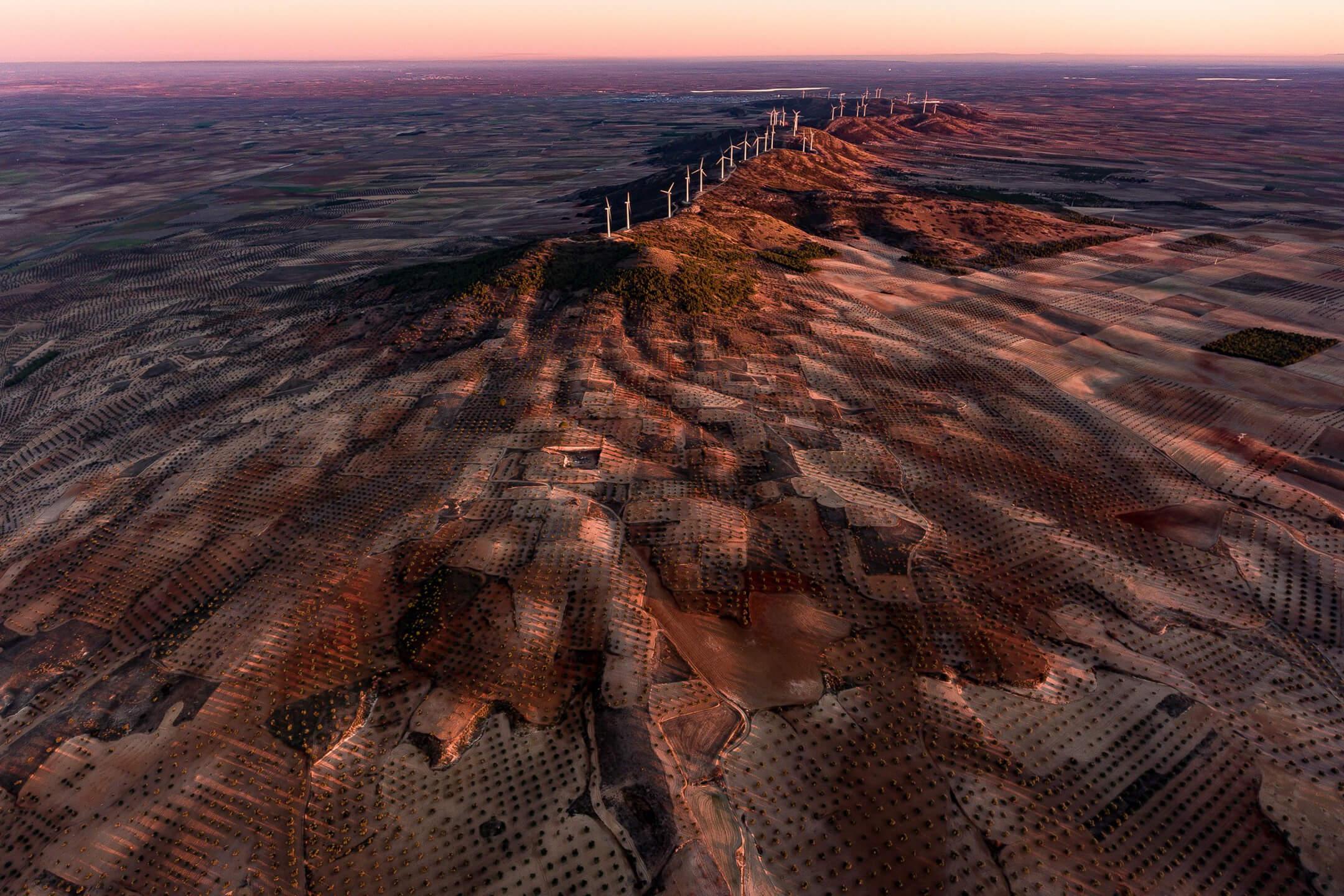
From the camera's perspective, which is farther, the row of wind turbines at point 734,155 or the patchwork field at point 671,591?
the row of wind turbines at point 734,155

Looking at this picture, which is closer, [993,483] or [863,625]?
[863,625]

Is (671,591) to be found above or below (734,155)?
below

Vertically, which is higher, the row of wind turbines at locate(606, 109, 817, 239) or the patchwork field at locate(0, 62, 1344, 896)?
the row of wind turbines at locate(606, 109, 817, 239)

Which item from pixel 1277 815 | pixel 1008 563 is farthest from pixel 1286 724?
pixel 1008 563

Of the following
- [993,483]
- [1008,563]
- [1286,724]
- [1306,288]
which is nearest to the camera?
[1286,724]

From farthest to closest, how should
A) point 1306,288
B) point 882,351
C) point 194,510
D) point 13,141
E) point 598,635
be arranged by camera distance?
1. point 13,141
2. point 1306,288
3. point 882,351
4. point 194,510
5. point 598,635

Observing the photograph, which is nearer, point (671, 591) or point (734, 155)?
point (671, 591)

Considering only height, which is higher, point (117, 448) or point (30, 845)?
point (117, 448)

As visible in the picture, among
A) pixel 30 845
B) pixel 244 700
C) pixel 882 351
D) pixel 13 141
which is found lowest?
pixel 30 845

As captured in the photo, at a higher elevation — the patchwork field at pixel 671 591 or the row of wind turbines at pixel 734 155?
the row of wind turbines at pixel 734 155

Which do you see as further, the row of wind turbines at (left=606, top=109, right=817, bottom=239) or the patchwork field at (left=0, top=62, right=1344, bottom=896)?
the row of wind turbines at (left=606, top=109, right=817, bottom=239)

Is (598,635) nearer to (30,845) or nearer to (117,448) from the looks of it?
(30,845)
